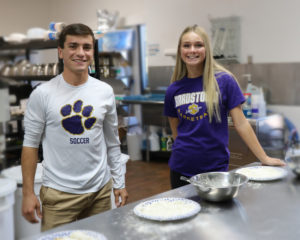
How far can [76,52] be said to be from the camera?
172 cm

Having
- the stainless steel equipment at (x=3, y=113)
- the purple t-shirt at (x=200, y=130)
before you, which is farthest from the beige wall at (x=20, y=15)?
the purple t-shirt at (x=200, y=130)

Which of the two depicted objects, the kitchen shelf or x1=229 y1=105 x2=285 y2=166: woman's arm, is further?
x1=229 y1=105 x2=285 y2=166: woman's arm

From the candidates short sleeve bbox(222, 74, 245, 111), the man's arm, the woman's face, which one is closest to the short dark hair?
the man's arm

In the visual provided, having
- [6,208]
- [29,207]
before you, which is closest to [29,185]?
[29,207]

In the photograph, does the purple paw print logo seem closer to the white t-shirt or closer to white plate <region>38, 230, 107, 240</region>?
the white t-shirt

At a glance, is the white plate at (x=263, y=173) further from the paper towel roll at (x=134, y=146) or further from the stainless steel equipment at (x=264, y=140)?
the paper towel roll at (x=134, y=146)

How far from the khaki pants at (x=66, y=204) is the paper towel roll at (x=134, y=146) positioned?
443 cm

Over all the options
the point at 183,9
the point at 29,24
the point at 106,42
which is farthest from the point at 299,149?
the point at 106,42

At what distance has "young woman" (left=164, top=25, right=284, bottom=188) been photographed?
217 centimetres

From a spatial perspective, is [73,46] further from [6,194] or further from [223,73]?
[223,73]

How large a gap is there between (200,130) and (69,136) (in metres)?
0.75

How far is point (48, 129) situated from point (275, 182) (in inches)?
44.6

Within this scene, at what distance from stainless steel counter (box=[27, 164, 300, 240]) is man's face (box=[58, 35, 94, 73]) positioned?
25.4 inches

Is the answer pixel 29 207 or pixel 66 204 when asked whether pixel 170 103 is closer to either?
pixel 66 204
